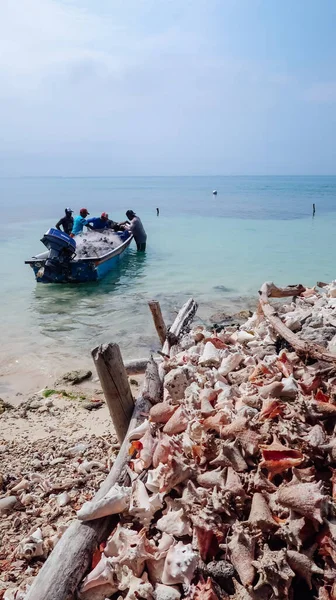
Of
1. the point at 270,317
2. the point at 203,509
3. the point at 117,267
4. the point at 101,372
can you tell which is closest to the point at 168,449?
the point at 203,509

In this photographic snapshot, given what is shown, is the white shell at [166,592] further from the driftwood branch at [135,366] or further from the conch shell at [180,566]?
the driftwood branch at [135,366]

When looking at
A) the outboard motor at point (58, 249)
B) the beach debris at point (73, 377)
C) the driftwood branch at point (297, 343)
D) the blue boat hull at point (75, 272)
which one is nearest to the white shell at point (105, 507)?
the driftwood branch at point (297, 343)

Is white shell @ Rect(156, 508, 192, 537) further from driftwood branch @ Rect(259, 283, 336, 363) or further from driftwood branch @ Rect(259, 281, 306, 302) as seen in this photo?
driftwood branch @ Rect(259, 281, 306, 302)

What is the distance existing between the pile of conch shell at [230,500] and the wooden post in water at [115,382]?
0.39 meters

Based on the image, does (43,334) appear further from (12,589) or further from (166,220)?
(166,220)

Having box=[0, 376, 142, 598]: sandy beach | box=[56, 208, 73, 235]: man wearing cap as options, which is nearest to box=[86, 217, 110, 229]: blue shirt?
box=[56, 208, 73, 235]: man wearing cap

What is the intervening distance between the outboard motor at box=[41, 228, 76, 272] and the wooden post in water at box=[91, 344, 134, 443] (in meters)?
10.5

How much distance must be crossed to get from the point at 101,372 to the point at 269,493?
75.0 inches

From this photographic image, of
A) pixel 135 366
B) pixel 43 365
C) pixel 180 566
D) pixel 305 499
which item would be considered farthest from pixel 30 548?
pixel 43 365

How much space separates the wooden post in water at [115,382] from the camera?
4014 mm

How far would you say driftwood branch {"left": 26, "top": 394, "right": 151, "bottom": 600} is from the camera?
2.65 metres

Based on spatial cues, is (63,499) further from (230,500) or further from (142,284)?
(142,284)

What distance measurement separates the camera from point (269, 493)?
2771 mm

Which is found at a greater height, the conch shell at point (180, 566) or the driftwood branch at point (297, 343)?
the driftwood branch at point (297, 343)
